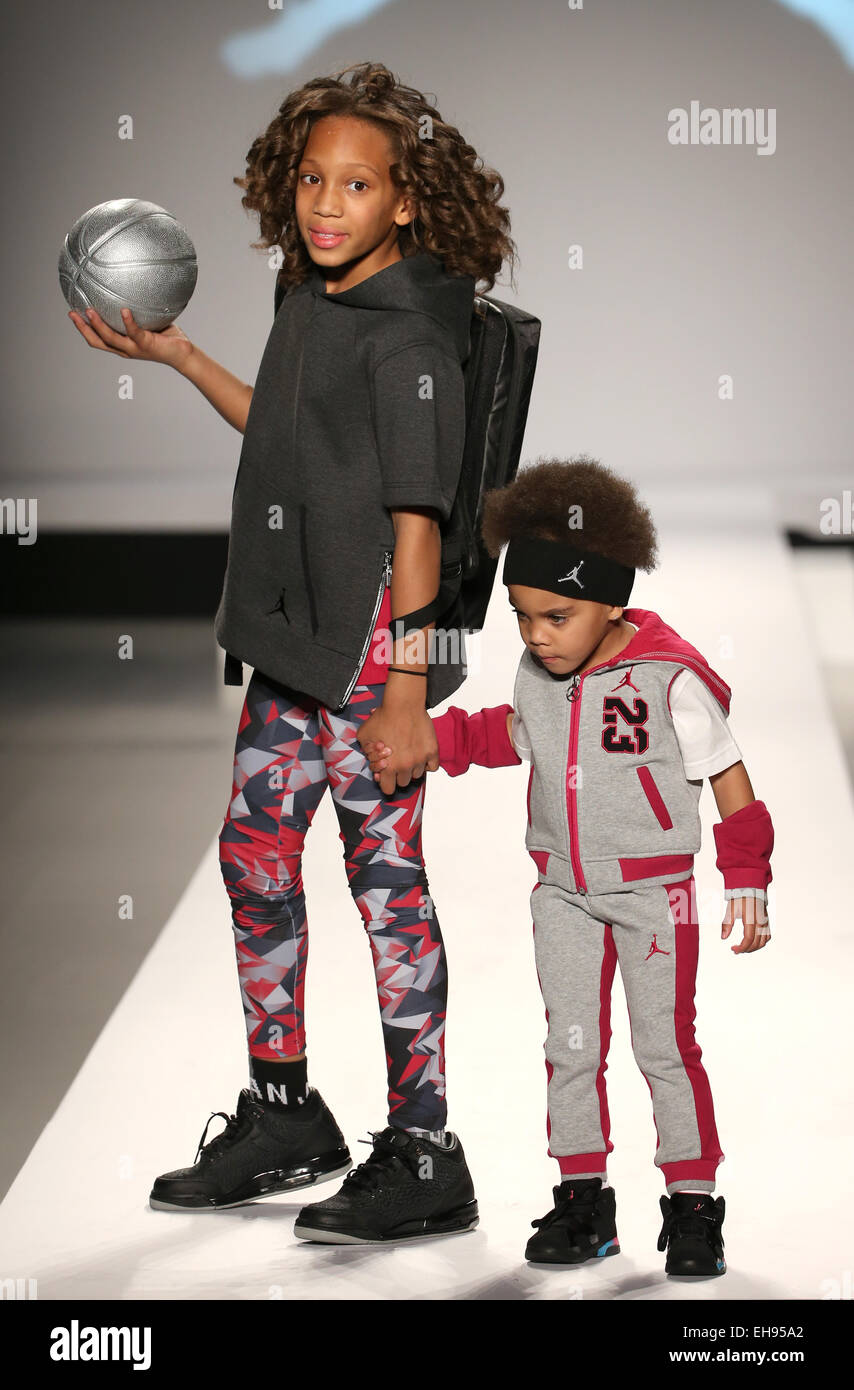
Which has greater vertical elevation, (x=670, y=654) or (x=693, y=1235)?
(x=670, y=654)

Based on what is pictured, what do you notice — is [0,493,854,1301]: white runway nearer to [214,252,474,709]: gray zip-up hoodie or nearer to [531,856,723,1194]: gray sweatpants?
[531,856,723,1194]: gray sweatpants

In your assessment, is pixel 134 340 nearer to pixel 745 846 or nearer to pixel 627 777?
pixel 627 777

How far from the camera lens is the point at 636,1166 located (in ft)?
7.46

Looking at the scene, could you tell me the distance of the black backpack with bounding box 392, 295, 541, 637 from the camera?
2.00m

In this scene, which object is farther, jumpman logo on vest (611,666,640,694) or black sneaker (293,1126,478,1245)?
black sneaker (293,1126,478,1245)

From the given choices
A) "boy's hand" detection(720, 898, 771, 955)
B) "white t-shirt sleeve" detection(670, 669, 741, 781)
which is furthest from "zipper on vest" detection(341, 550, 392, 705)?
"boy's hand" detection(720, 898, 771, 955)

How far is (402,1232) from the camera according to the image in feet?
6.75

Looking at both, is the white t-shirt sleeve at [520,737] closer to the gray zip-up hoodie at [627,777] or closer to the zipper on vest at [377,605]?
the gray zip-up hoodie at [627,777]

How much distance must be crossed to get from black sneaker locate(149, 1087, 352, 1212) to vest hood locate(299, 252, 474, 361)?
979 millimetres

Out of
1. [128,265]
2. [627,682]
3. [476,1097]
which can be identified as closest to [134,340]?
[128,265]

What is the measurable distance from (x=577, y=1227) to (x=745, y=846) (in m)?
0.48

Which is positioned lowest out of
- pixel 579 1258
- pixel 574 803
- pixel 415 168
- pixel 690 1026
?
pixel 579 1258
